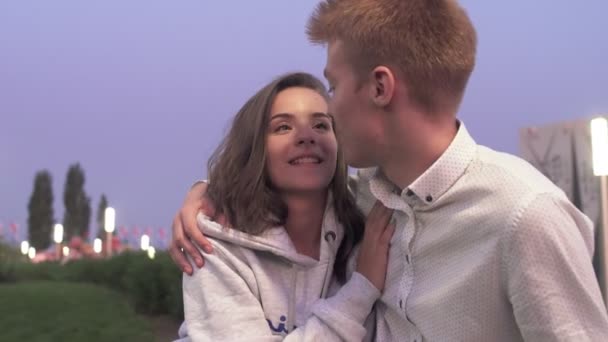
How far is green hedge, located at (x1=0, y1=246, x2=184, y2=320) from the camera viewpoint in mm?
7915

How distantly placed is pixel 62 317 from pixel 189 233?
270 centimetres

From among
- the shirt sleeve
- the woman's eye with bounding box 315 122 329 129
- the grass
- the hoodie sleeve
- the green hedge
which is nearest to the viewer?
the shirt sleeve

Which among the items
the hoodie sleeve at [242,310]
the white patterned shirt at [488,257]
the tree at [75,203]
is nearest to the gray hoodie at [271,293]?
the hoodie sleeve at [242,310]

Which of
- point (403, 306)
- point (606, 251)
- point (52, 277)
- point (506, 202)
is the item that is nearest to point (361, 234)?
point (403, 306)

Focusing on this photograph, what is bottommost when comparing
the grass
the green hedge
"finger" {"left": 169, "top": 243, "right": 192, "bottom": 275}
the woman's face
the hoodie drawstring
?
the green hedge

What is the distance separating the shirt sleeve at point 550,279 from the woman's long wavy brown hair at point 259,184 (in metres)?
0.67

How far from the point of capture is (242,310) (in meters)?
1.81

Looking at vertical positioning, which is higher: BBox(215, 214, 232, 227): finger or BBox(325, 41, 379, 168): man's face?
BBox(325, 41, 379, 168): man's face

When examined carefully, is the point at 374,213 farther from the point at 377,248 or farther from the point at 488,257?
the point at 488,257

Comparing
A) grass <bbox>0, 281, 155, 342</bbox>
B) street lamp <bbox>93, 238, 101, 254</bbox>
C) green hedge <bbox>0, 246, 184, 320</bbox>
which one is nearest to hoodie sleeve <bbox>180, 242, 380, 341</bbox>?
grass <bbox>0, 281, 155, 342</bbox>

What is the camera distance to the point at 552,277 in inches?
52.2

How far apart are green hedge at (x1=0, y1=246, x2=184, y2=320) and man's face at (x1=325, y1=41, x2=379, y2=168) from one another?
618 centimetres

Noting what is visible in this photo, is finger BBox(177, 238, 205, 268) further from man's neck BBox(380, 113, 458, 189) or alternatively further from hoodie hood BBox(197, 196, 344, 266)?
man's neck BBox(380, 113, 458, 189)

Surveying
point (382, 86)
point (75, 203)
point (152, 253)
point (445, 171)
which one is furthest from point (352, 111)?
Result: point (75, 203)
